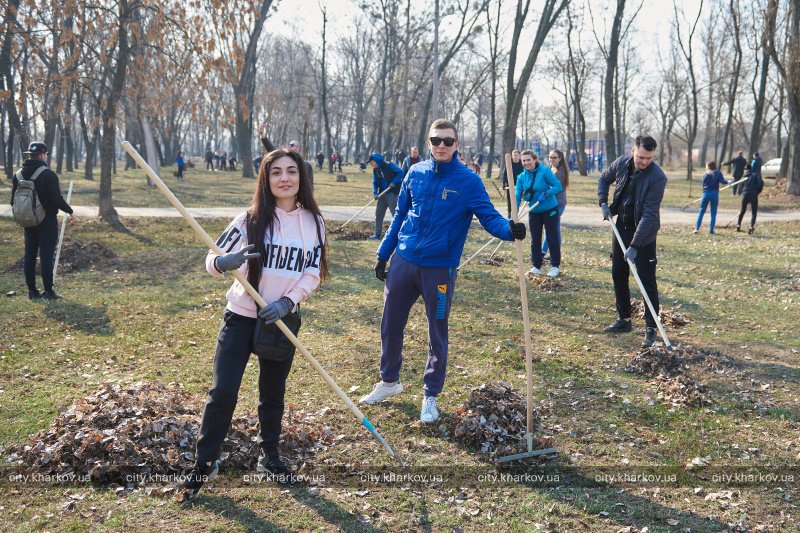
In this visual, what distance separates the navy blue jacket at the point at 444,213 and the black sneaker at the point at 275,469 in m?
1.71

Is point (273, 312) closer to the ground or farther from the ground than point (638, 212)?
closer to the ground

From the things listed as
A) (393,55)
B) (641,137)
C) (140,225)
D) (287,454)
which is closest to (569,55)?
(393,55)

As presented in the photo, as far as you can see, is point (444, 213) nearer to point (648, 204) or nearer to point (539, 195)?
point (648, 204)

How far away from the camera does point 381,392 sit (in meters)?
5.65

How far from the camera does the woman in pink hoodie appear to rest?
3812mm

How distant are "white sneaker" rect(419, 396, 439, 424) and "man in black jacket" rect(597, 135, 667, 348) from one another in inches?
113

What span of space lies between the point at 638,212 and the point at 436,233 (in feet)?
9.60

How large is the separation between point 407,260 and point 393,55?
43306 mm

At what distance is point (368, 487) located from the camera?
4340 millimetres

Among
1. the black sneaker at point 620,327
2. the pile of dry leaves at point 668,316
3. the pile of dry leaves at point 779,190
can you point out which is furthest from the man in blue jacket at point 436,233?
the pile of dry leaves at point 779,190

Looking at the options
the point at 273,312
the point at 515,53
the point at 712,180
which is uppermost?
the point at 515,53

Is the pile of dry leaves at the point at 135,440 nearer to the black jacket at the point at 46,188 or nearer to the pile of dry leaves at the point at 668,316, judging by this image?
the black jacket at the point at 46,188

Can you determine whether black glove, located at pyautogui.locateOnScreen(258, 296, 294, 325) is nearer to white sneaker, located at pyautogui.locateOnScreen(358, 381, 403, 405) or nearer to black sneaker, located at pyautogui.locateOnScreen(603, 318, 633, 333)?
white sneaker, located at pyautogui.locateOnScreen(358, 381, 403, 405)

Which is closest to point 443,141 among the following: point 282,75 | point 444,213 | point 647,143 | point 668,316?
point 444,213
